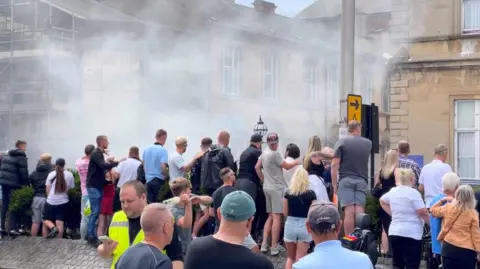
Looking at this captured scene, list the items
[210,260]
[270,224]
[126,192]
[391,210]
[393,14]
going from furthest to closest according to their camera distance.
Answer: [393,14], [270,224], [391,210], [126,192], [210,260]

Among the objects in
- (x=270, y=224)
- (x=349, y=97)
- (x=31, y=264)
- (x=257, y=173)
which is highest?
(x=349, y=97)

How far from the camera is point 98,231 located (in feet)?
40.4

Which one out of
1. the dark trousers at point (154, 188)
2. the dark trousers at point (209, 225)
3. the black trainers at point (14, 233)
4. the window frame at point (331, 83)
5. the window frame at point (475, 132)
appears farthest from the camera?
the window frame at point (331, 83)

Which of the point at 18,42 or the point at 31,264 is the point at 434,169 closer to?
the point at 31,264

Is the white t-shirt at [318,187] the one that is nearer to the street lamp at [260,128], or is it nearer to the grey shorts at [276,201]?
the grey shorts at [276,201]

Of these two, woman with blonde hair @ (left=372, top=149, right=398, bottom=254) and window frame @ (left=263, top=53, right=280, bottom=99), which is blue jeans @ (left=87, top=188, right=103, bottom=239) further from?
window frame @ (left=263, top=53, right=280, bottom=99)

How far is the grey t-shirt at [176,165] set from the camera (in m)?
11.6

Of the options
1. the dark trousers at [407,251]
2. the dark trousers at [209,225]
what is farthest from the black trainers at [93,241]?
the dark trousers at [407,251]

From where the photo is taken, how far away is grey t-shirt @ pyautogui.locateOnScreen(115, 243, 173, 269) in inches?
193

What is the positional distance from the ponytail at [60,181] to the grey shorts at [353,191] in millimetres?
4778

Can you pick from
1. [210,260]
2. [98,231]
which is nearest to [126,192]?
[210,260]

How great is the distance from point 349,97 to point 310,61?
1337 centimetres

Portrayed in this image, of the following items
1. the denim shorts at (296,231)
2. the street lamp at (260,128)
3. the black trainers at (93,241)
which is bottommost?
the black trainers at (93,241)

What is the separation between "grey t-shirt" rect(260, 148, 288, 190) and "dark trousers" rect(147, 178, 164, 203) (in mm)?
1974
